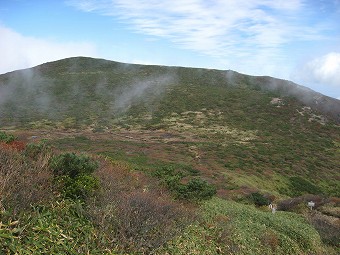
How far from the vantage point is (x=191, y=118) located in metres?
52.9

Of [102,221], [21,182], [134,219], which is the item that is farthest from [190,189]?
[21,182]

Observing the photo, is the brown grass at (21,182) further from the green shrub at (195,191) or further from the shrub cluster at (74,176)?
the green shrub at (195,191)

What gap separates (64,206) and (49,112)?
168ft

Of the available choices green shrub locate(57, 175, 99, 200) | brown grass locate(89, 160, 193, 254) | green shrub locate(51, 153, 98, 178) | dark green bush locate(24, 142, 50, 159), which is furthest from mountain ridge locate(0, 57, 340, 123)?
green shrub locate(57, 175, 99, 200)

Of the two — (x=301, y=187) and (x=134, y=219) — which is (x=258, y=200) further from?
(x=134, y=219)

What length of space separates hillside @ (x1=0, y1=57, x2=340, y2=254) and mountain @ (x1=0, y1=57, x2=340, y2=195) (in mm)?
202

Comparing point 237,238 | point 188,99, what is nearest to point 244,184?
point 237,238

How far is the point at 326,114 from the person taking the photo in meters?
56.5

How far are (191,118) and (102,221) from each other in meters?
46.0

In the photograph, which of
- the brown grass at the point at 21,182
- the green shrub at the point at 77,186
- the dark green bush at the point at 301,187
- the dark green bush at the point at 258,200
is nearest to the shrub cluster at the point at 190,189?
the dark green bush at the point at 258,200

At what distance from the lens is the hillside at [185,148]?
28.7ft

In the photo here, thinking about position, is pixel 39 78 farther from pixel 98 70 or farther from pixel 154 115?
pixel 154 115

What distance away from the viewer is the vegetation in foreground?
6289 mm

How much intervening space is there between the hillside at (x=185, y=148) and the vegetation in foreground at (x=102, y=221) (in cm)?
5
